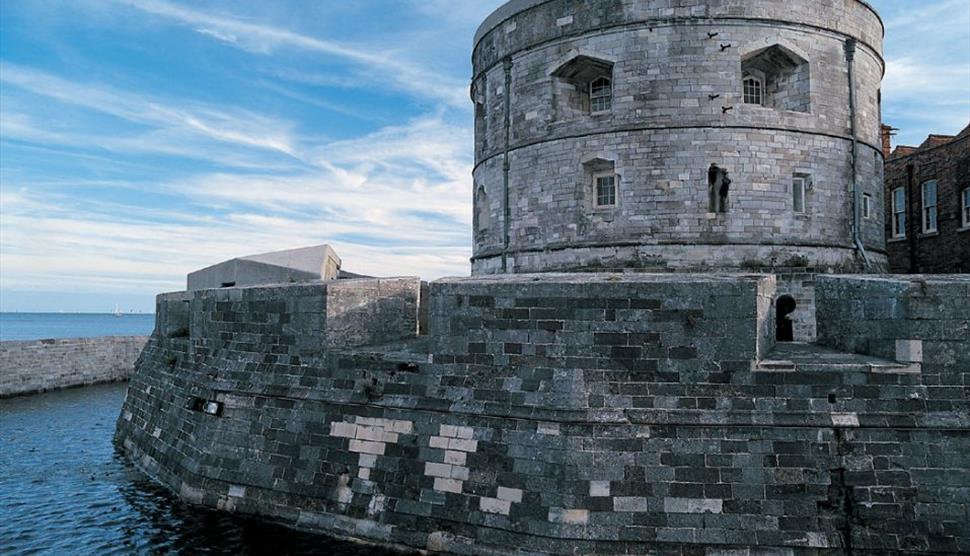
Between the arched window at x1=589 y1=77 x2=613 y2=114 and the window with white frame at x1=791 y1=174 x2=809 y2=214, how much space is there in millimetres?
4578

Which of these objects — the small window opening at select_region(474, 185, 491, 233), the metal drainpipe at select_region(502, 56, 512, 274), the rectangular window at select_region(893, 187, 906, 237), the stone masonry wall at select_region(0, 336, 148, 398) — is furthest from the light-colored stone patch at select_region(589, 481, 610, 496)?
the stone masonry wall at select_region(0, 336, 148, 398)

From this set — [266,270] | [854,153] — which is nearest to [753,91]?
[854,153]

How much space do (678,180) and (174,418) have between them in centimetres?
1133

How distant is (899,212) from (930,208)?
1.50 metres

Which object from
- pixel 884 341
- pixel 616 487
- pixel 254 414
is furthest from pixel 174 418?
pixel 884 341

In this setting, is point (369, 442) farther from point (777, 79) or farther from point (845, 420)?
point (777, 79)

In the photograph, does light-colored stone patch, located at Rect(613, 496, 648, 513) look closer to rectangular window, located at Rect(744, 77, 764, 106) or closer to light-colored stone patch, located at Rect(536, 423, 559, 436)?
light-colored stone patch, located at Rect(536, 423, 559, 436)

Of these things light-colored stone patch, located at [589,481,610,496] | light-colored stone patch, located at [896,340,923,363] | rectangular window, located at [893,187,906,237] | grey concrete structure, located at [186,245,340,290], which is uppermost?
rectangular window, located at [893,187,906,237]

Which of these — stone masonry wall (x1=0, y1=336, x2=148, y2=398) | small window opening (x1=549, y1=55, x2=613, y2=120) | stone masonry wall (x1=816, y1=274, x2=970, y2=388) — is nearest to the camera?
stone masonry wall (x1=816, y1=274, x2=970, y2=388)

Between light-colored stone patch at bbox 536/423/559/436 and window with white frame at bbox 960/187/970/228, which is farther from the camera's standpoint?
window with white frame at bbox 960/187/970/228

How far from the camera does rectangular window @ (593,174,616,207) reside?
14633 millimetres

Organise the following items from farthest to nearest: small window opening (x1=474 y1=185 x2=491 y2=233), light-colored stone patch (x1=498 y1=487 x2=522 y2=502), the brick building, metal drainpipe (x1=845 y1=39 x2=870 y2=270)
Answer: the brick building
small window opening (x1=474 y1=185 x2=491 y2=233)
metal drainpipe (x1=845 y1=39 x2=870 y2=270)
light-colored stone patch (x1=498 y1=487 x2=522 y2=502)

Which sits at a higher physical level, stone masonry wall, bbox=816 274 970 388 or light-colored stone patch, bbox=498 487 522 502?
stone masonry wall, bbox=816 274 970 388

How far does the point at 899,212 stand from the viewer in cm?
2169
